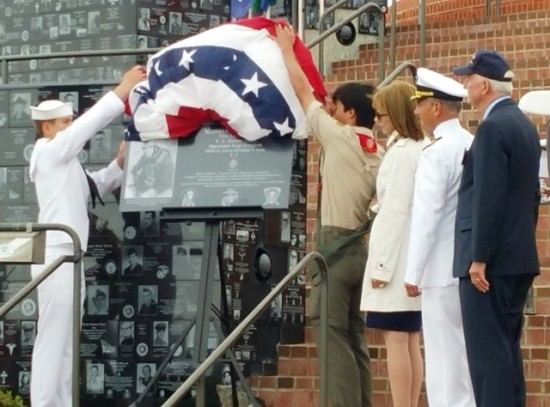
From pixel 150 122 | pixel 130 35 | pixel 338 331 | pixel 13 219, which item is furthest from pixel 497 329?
pixel 130 35

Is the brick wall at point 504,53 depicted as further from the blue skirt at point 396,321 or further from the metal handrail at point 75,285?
the metal handrail at point 75,285

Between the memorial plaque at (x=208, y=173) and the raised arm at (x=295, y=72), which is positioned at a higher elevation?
the raised arm at (x=295, y=72)

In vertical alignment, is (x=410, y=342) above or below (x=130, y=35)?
below

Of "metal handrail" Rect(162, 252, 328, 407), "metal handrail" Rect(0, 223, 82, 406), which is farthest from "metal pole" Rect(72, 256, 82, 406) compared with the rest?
"metal handrail" Rect(162, 252, 328, 407)

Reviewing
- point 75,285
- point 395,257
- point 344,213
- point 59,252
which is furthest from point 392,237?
point 59,252

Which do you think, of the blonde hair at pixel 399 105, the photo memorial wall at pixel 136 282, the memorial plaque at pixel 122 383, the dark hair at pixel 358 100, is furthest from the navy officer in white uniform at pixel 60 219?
the blonde hair at pixel 399 105

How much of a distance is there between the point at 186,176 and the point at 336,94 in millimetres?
911

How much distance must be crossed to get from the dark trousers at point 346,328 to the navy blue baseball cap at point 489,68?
4.25 feet

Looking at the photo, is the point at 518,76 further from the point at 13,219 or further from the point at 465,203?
the point at 465,203

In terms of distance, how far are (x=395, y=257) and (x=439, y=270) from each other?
550 millimetres

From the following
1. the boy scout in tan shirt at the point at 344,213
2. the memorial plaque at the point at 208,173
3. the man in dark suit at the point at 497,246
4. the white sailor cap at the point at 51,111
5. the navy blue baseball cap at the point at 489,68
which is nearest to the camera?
the man in dark suit at the point at 497,246

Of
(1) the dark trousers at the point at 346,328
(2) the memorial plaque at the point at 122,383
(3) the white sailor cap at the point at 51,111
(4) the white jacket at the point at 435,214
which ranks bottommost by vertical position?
(2) the memorial plaque at the point at 122,383

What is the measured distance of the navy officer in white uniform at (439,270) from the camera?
8.58 metres

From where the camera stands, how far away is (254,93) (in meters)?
9.28
